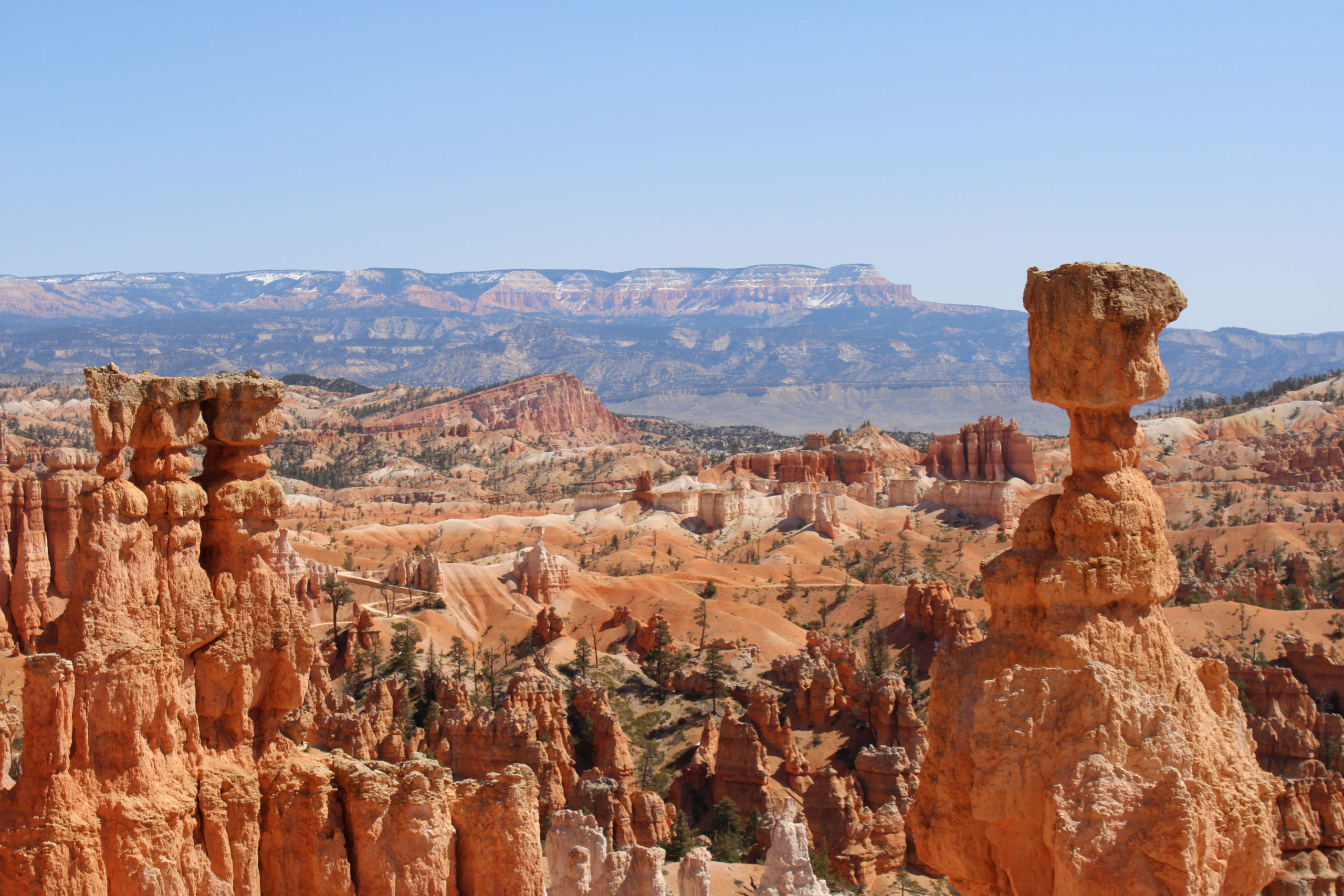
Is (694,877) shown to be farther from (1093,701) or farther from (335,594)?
(335,594)

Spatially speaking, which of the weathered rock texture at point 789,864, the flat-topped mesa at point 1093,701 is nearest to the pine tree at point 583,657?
the weathered rock texture at point 789,864

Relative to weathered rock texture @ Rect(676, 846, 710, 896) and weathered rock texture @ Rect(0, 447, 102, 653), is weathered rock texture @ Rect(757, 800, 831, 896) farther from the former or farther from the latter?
weathered rock texture @ Rect(0, 447, 102, 653)

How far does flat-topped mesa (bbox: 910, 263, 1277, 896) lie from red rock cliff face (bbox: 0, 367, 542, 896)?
496 cm

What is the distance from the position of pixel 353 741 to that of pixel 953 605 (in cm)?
3094

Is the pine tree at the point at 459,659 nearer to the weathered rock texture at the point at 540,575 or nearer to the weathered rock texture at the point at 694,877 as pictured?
the weathered rock texture at the point at 540,575

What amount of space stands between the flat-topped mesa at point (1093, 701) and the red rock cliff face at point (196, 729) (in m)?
4.96

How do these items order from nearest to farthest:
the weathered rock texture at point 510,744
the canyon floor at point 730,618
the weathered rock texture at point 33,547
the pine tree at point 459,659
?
1. the weathered rock texture at point 510,744
2. the canyon floor at point 730,618
3. the weathered rock texture at point 33,547
4. the pine tree at point 459,659

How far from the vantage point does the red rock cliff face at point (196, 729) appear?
12914 mm

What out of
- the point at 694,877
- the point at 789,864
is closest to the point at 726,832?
the point at 694,877

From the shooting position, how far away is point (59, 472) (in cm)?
5438

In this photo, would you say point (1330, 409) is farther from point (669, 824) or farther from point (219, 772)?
point (219, 772)

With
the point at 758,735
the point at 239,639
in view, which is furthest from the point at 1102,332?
the point at 758,735

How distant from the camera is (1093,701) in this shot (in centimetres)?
1252

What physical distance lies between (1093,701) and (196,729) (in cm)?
868
